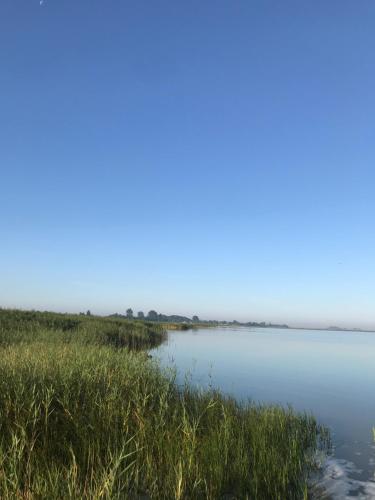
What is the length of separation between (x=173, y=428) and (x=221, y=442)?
3.74ft

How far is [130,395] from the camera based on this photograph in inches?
398

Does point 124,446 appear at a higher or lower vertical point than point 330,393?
higher

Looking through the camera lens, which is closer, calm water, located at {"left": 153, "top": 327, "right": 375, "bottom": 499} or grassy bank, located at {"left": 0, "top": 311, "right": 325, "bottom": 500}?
grassy bank, located at {"left": 0, "top": 311, "right": 325, "bottom": 500}

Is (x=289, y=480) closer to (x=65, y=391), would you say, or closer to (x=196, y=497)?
(x=196, y=497)

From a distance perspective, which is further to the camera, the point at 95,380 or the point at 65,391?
the point at 95,380

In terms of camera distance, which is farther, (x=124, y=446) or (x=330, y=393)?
(x=330, y=393)

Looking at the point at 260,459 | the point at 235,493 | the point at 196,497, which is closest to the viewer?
the point at 196,497

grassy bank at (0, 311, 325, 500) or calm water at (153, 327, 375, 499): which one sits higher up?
grassy bank at (0, 311, 325, 500)

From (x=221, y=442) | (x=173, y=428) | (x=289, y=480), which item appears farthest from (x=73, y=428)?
(x=289, y=480)

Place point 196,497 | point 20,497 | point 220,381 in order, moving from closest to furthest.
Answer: point 20,497 → point 196,497 → point 220,381

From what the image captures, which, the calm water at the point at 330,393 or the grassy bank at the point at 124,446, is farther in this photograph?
the calm water at the point at 330,393

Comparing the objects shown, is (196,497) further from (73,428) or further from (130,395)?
(130,395)

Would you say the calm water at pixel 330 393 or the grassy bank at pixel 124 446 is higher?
the grassy bank at pixel 124 446

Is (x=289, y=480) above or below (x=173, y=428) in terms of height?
below
